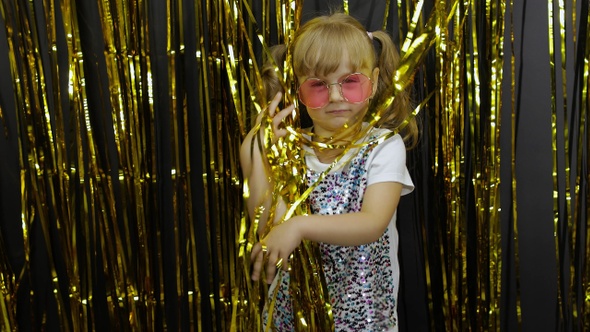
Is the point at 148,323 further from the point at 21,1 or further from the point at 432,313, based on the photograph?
the point at 21,1

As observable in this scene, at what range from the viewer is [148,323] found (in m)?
1.40

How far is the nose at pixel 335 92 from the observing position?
3.73ft

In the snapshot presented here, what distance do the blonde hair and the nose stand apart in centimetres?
3

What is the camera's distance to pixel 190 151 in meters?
1.43

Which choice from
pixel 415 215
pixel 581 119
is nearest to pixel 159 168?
pixel 415 215

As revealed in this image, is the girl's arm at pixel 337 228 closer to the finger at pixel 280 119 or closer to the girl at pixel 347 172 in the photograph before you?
the girl at pixel 347 172

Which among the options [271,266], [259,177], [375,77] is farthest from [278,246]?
[375,77]

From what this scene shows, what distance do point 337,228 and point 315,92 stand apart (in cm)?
25

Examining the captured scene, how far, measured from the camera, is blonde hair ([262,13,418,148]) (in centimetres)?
114

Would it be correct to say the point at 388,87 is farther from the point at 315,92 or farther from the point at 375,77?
the point at 315,92

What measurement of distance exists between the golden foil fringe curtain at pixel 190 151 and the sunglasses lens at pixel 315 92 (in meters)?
0.19

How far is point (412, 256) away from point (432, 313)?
0.13 metres

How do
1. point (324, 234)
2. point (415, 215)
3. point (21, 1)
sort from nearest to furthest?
point (324, 234), point (21, 1), point (415, 215)

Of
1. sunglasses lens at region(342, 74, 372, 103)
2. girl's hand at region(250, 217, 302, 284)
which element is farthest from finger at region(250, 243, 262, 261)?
sunglasses lens at region(342, 74, 372, 103)
